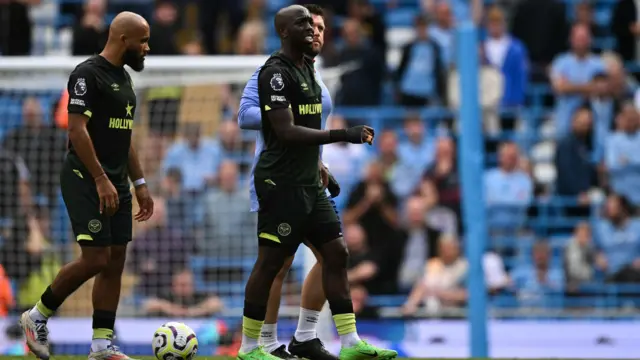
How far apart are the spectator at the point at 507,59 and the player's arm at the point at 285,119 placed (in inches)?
378

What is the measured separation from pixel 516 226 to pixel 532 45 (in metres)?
2.99

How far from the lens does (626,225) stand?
53.9ft

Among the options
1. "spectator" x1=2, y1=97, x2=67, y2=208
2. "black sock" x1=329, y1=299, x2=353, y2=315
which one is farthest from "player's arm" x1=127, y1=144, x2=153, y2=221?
"spectator" x1=2, y1=97, x2=67, y2=208

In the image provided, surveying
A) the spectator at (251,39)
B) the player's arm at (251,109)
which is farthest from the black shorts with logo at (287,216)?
the spectator at (251,39)

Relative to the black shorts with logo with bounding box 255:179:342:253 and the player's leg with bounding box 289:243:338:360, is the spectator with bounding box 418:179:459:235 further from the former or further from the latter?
the black shorts with logo with bounding box 255:179:342:253

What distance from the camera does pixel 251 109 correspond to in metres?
9.10

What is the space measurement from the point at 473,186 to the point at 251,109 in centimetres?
390

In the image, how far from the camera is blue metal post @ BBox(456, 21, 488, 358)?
12.3m

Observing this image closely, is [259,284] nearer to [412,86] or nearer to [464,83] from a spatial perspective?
[464,83]

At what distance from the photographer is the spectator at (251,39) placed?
57.1 ft

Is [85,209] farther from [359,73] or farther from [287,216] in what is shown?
[359,73]

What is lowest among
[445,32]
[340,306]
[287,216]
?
[340,306]

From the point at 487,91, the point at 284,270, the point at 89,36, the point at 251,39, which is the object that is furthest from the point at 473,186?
the point at 89,36

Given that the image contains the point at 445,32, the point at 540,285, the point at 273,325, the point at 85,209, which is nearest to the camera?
the point at 85,209
